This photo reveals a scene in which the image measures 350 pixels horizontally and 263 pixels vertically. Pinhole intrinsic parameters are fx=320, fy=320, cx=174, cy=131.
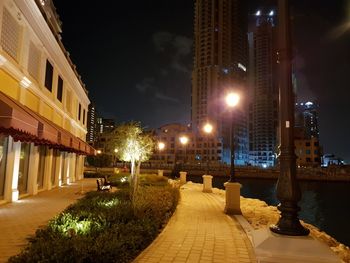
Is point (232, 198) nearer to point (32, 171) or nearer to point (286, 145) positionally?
point (286, 145)

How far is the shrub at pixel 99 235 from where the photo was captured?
18.6 ft

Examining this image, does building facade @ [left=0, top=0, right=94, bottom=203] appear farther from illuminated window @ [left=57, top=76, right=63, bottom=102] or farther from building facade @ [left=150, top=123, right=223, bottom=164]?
building facade @ [left=150, top=123, right=223, bottom=164]

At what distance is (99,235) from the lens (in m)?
7.02

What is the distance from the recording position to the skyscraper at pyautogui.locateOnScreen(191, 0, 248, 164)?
14412 centimetres

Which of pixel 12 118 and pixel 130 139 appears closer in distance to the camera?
pixel 12 118

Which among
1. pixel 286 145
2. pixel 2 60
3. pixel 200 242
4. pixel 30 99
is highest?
pixel 2 60

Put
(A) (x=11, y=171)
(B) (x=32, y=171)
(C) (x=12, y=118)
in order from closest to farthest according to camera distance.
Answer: (C) (x=12, y=118) → (A) (x=11, y=171) → (B) (x=32, y=171)

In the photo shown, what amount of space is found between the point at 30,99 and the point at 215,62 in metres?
136

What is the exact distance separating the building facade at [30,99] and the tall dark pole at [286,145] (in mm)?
7527

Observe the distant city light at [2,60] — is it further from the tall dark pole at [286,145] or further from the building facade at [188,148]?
the building facade at [188,148]

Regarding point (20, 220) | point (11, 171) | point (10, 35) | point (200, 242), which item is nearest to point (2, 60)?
point (10, 35)

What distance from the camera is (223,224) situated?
34.3ft

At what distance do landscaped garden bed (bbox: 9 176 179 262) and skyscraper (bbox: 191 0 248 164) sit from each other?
129451 mm

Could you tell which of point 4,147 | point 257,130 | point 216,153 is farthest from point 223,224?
point 257,130
